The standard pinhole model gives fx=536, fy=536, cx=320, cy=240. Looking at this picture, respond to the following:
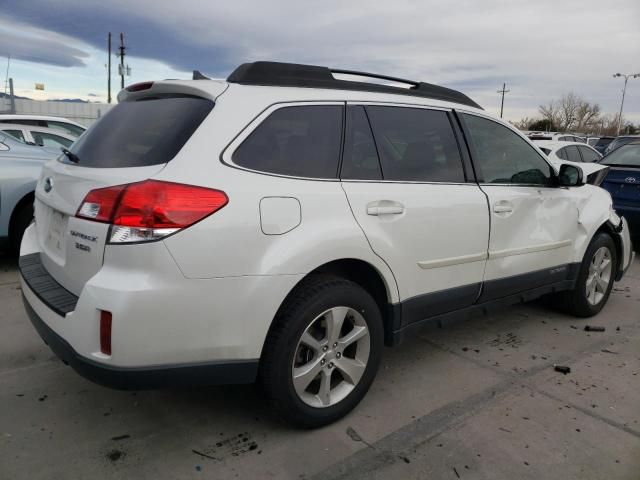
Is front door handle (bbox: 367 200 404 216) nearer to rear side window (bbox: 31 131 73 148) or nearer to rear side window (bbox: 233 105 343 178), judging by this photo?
rear side window (bbox: 233 105 343 178)

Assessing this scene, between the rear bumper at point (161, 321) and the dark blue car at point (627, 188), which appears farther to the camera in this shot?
the dark blue car at point (627, 188)

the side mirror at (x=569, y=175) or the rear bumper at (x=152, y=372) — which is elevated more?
the side mirror at (x=569, y=175)

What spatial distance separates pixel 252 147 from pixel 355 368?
4.19 ft

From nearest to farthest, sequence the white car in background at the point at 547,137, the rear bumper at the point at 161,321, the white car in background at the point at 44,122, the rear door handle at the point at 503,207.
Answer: the rear bumper at the point at 161,321
the rear door handle at the point at 503,207
the white car in background at the point at 44,122
the white car in background at the point at 547,137

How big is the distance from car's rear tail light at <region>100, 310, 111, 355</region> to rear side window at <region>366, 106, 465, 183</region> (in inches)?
62.5

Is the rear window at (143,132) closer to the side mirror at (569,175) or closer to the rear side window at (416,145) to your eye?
the rear side window at (416,145)

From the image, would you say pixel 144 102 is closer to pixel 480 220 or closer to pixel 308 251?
pixel 308 251

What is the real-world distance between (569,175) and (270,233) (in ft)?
9.11

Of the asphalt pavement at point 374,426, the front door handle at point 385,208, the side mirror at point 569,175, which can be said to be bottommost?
the asphalt pavement at point 374,426

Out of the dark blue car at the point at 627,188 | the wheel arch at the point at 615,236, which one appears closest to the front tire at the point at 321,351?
the wheel arch at the point at 615,236

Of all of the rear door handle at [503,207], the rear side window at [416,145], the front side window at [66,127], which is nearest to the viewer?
the rear side window at [416,145]

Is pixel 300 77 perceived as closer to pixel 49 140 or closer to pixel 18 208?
pixel 18 208

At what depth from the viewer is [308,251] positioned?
2.47 m

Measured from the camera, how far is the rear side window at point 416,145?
3.02 metres
